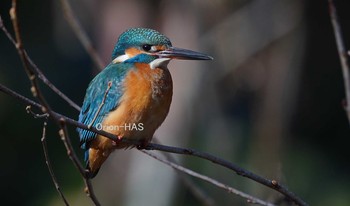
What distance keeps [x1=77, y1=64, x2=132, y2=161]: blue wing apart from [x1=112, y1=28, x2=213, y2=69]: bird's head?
0.24ft

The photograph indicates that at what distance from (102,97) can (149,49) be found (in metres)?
0.29

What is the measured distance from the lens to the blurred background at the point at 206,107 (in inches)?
295

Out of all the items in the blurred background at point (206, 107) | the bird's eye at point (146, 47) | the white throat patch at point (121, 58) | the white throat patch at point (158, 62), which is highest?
the bird's eye at point (146, 47)

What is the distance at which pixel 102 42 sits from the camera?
8781mm

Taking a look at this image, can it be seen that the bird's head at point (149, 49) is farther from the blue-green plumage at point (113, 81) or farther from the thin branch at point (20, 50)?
the thin branch at point (20, 50)

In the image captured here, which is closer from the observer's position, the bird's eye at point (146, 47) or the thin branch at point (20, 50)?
the thin branch at point (20, 50)

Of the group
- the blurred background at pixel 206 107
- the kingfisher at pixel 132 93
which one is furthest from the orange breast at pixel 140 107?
the blurred background at pixel 206 107

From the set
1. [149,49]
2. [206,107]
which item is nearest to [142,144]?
[149,49]

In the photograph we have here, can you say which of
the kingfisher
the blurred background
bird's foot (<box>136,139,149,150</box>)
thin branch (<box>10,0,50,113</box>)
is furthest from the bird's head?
the blurred background

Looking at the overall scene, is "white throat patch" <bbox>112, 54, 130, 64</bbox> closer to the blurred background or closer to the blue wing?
the blue wing

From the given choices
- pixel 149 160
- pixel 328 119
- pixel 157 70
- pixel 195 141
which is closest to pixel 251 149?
pixel 195 141

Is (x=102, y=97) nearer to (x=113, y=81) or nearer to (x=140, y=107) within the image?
(x=113, y=81)

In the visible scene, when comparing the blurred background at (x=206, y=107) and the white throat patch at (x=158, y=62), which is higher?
the white throat patch at (x=158, y=62)

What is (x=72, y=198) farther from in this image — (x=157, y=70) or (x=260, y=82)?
(x=157, y=70)
